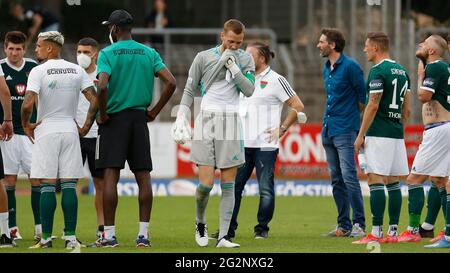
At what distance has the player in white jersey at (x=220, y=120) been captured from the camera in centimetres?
1364

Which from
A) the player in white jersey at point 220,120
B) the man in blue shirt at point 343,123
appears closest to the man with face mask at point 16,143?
the player in white jersey at point 220,120

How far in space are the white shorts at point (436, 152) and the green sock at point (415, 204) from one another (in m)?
0.52

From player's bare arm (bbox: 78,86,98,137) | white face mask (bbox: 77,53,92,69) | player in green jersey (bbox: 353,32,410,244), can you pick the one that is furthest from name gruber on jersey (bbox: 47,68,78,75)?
player in green jersey (bbox: 353,32,410,244)

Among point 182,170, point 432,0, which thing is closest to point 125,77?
point 182,170

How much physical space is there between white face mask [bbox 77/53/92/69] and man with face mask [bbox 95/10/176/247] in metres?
1.53

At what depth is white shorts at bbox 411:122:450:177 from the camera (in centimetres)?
1434

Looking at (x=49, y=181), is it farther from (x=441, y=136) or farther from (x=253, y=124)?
(x=441, y=136)

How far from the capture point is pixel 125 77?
44.4 ft

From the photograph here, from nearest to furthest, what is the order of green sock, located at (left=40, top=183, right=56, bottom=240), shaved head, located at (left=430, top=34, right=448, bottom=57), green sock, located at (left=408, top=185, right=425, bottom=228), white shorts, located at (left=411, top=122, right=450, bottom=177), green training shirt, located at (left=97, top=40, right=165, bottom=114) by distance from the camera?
green training shirt, located at (left=97, top=40, right=165, bottom=114)
green sock, located at (left=40, top=183, right=56, bottom=240)
shaved head, located at (left=430, top=34, right=448, bottom=57)
white shorts, located at (left=411, top=122, right=450, bottom=177)
green sock, located at (left=408, top=185, right=425, bottom=228)

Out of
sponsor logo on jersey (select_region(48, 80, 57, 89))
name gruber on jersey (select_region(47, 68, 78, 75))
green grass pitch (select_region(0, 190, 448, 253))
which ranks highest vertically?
name gruber on jersey (select_region(47, 68, 78, 75))

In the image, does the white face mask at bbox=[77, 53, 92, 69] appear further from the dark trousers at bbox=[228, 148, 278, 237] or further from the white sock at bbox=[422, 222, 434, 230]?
the white sock at bbox=[422, 222, 434, 230]

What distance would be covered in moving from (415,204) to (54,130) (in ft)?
15.1

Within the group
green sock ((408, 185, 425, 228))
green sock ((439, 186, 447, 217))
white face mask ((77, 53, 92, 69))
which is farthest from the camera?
white face mask ((77, 53, 92, 69))

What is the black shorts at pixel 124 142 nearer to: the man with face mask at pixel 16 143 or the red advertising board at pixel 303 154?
the man with face mask at pixel 16 143
